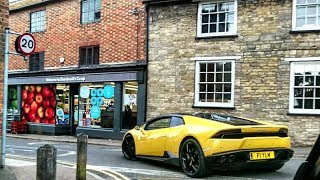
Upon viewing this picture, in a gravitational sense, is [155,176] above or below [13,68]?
below

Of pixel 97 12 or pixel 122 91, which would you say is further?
pixel 97 12

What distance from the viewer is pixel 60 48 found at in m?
20.3

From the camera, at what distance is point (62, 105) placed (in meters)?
20.4

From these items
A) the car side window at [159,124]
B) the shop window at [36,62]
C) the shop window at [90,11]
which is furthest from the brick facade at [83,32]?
the car side window at [159,124]

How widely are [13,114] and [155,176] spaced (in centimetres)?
1619

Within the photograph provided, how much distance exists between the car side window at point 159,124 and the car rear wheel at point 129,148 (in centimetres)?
80

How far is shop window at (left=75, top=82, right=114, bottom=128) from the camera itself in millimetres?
18125

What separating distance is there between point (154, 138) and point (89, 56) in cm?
1074

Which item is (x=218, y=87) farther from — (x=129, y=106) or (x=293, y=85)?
(x=129, y=106)

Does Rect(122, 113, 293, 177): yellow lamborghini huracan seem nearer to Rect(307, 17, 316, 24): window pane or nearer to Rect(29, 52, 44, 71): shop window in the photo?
Rect(307, 17, 316, 24): window pane

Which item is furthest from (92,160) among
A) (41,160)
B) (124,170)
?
(41,160)

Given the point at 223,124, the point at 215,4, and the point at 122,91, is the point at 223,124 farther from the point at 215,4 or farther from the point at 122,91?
the point at 122,91

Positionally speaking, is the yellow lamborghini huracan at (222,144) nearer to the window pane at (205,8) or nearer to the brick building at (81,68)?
the window pane at (205,8)

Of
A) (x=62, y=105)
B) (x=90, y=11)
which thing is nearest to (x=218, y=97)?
(x=90, y=11)
